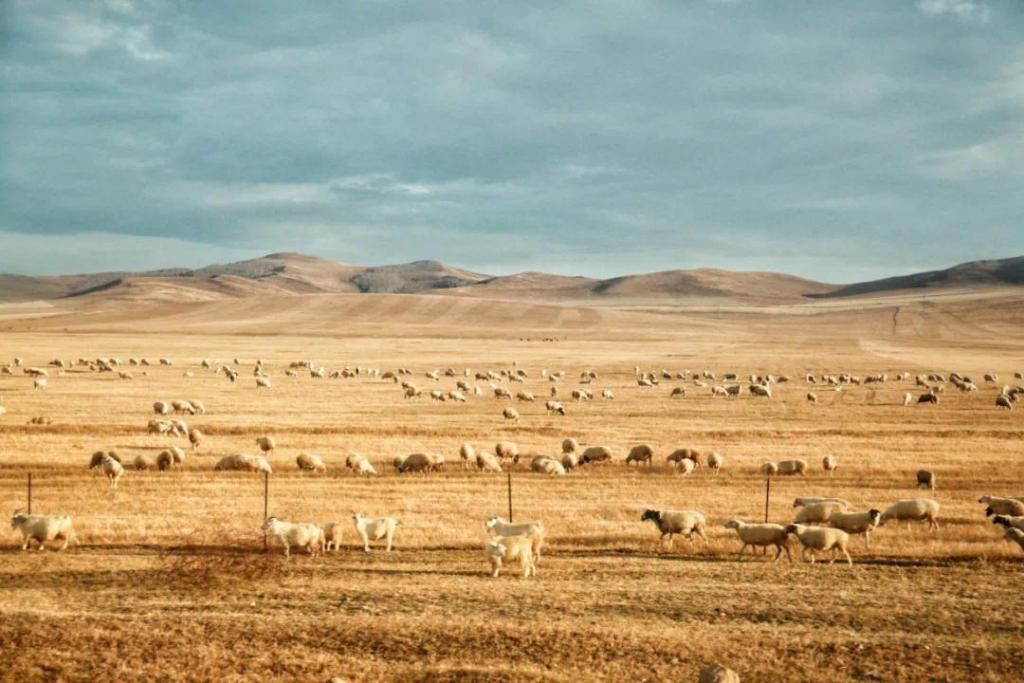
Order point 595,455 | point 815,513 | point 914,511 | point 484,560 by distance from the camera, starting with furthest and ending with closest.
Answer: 1. point 595,455
2. point 815,513
3. point 914,511
4. point 484,560

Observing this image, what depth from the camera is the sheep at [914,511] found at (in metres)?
19.9

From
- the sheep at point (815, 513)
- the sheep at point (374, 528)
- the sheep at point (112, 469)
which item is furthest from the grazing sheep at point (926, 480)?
the sheep at point (112, 469)

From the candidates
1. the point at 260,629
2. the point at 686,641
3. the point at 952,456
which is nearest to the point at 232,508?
the point at 260,629

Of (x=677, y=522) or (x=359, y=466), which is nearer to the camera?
(x=677, y=522)

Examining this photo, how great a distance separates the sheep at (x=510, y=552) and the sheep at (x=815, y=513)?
24.4 ft

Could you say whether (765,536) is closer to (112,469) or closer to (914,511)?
(914,511)

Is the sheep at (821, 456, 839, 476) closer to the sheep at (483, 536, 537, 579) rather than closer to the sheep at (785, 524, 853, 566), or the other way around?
the sheep at (785, 524, 853, 566)

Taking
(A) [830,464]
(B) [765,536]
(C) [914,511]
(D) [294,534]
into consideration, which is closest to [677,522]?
(B) [765,536]

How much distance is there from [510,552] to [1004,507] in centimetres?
1294

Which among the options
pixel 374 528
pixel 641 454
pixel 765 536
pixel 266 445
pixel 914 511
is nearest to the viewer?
pixel 765 536

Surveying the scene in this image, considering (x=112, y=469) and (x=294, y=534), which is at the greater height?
(x=112, y=469)

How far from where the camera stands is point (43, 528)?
17.4 m

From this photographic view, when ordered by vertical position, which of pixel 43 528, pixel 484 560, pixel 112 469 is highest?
pixel 112 469

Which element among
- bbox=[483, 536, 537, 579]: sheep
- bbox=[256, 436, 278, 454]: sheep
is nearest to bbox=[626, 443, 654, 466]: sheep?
bbox=[256, 436, 278, 454]: sheep
